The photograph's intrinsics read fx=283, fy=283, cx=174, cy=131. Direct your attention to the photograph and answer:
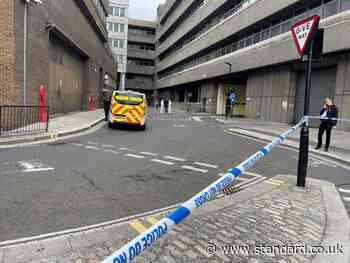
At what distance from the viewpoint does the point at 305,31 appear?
532 centimetres

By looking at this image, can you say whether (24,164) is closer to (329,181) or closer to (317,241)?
(317,241)

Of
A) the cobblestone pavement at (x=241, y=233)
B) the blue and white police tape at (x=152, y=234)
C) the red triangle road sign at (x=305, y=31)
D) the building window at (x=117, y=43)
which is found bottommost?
the cobblestone pavement at (x=241, y=233)

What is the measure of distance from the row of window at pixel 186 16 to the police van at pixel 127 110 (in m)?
29.5

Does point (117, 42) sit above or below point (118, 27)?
below

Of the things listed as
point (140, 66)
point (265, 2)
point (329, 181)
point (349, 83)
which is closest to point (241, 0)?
point (265, 2)

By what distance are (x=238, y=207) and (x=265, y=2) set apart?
78.6ft

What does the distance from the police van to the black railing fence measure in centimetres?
350

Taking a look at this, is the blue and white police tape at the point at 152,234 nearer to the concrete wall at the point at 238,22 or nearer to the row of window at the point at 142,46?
the concrete wall at the point at 238,22

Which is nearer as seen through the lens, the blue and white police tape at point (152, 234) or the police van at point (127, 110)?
the blue and white police tape at point (152, 234)

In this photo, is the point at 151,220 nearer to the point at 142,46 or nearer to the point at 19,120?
the point at 19,120

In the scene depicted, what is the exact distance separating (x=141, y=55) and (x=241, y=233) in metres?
74.4

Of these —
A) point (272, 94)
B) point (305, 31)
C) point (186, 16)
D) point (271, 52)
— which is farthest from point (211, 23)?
point (305, 31)

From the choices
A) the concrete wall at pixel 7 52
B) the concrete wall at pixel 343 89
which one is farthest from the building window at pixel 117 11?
the concrete wall at pixel 7 52

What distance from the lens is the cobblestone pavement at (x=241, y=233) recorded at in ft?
9.49
